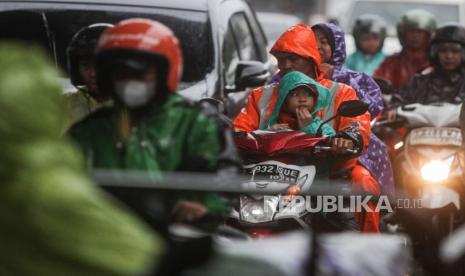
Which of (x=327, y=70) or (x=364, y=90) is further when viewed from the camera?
(x=327, y=70)

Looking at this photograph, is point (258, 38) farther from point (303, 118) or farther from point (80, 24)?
point (303, 118)

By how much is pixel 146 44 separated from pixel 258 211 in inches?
79.4

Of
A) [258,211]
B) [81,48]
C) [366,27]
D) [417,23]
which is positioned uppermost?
[81,48]

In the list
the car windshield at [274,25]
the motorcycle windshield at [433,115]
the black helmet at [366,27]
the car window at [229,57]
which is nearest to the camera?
the motorcycle windshield at [433,115]

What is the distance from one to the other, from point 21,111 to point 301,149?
3.60 meters

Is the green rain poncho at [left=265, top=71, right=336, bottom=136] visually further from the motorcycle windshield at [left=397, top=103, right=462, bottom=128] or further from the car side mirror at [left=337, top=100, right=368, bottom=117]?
the motorcycle windshield at [left=397, top=103, right=462, bottom=128]

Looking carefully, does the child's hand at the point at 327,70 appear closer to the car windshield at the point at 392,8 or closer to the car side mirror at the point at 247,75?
the car side mirror at the point at 247,75

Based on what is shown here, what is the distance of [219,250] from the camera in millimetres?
5344

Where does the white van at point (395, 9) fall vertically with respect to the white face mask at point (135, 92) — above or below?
below

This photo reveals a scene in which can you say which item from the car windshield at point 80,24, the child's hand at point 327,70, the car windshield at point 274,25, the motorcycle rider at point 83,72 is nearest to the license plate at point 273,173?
the motorcycle rider at point 83,72

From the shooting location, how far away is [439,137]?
399 inches

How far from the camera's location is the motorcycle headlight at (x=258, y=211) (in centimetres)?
795

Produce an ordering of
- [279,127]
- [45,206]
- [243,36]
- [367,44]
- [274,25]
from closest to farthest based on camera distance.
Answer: [45,206] → [279,127] → [243,36] → [367,44] → [274,25]

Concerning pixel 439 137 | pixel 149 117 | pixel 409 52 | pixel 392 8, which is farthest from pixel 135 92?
pixel 392 8
